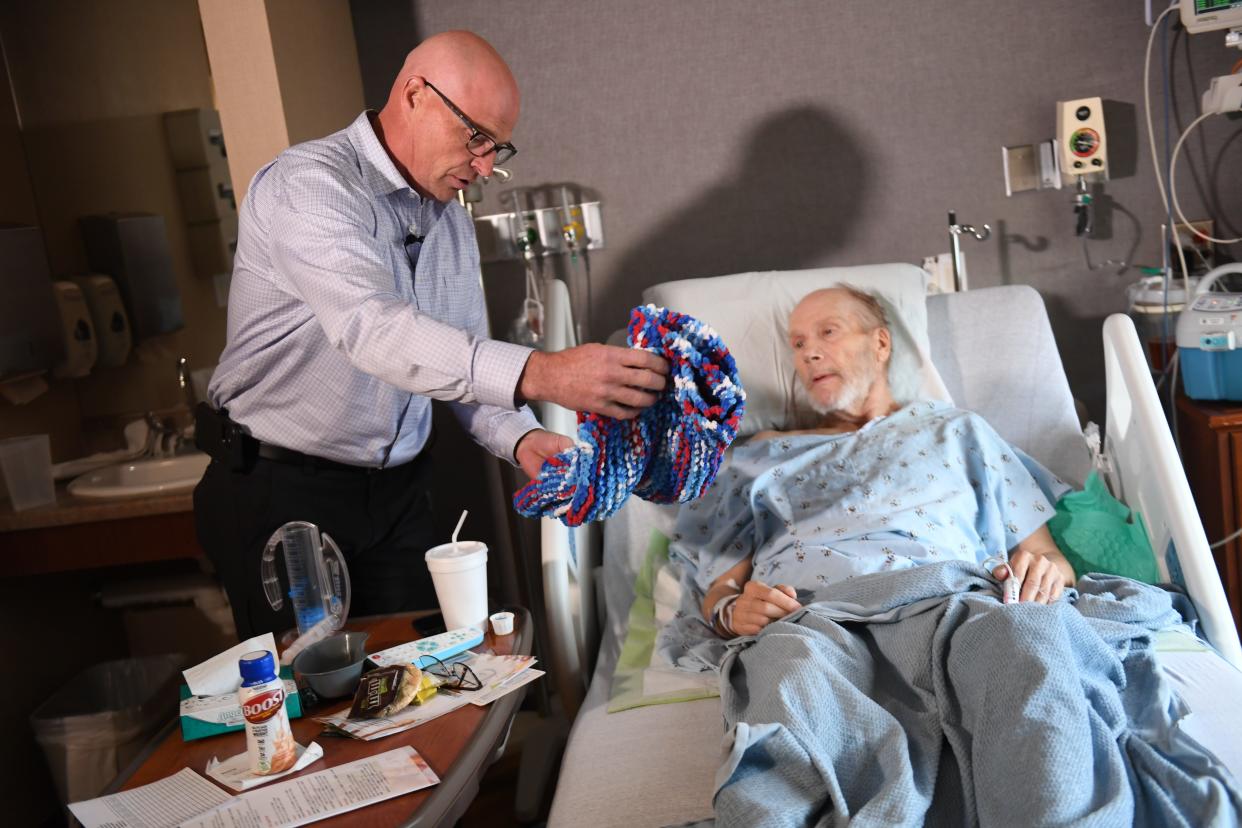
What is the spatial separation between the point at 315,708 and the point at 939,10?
2.08 m

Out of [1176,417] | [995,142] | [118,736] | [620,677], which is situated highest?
[995,142]

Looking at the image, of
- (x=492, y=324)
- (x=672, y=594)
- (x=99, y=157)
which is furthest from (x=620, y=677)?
(x=99, y=157)

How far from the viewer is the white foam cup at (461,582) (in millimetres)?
1522

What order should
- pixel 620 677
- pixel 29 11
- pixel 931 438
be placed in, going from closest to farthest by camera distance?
pixel 620 677, pixel 931 438, pixel 29 11

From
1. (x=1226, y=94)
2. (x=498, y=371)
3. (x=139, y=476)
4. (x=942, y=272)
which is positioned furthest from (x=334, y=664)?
(x=1226, y=94)

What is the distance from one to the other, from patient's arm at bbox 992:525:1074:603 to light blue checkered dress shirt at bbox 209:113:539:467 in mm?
824

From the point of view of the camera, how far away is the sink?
7.94 feet

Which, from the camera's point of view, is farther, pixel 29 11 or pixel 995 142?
pixel 29 11

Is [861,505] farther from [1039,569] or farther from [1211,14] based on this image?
[1211,14]

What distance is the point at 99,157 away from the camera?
2.80m

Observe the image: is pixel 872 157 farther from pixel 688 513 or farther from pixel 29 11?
pixel 29 11

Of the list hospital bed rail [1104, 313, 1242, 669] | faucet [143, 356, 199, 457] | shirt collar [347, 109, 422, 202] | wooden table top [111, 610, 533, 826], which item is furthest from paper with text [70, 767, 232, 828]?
faucet [143, 356, 199, 457]

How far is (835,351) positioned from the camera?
208 cm

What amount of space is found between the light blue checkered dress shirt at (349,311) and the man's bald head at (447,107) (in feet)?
0.19
